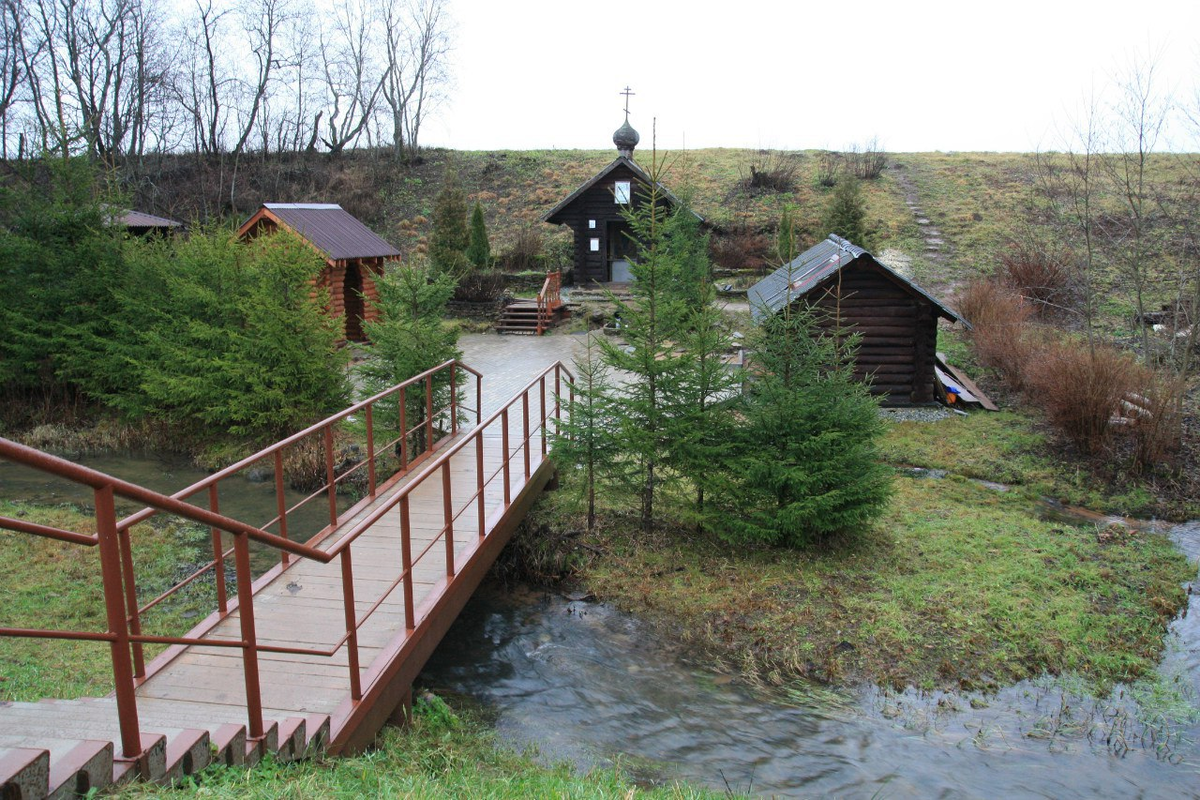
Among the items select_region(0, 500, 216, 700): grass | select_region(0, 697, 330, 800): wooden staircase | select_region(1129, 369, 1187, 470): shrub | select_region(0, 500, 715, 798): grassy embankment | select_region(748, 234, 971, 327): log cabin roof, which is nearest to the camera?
select_region(0, 697, 330, 800): wooden staircase

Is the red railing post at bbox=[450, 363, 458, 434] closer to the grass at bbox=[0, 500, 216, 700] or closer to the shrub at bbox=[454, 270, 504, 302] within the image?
the grass at bbox=[0, 500, 216, 700]

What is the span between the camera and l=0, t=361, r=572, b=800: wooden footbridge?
121 inches

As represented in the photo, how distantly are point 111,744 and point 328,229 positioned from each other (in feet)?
65.6

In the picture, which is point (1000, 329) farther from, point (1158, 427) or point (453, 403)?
point (453, 403)

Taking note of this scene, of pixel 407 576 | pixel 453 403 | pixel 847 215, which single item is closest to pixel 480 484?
pixel 407 576

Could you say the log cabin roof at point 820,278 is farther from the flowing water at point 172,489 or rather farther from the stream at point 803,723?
Result: the flowing water at point 172,489

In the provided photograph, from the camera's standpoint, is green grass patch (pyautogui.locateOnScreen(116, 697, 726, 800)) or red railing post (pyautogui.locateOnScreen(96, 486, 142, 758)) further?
green grass patch (pyautogui.locateOnScreen(116, 697, 726, 800))

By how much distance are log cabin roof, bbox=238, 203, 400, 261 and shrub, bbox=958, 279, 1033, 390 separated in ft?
47.8

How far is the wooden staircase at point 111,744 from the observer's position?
280 centimetres

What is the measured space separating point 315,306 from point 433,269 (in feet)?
7.96

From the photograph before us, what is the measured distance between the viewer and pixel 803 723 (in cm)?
642

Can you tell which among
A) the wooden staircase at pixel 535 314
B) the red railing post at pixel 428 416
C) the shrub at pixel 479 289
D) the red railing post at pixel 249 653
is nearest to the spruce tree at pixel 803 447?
the red railing post at pixel 428 416

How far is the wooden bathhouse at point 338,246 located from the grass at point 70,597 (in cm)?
905

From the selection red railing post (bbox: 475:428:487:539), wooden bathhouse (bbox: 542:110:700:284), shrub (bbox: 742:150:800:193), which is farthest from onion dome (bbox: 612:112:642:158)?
red railing post (bbox: 475:428:487:539)
